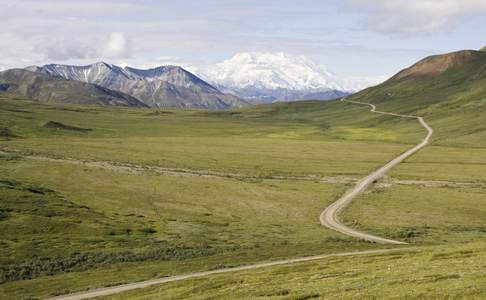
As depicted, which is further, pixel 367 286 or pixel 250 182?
pixel 250 182

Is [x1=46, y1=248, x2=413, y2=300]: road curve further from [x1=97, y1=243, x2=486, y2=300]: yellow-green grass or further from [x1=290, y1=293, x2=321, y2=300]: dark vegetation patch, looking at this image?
[x1=290, y1=293, x2=321, y2=300]: dark vegetation patch

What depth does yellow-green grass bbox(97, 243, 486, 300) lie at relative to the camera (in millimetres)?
33969

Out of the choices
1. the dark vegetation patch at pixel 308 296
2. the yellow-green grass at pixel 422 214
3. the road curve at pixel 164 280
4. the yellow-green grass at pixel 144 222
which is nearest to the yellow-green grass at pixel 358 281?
the dark vegetation patch at pixel 308 296

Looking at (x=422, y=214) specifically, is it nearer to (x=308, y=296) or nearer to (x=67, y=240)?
(x=67, y=240)

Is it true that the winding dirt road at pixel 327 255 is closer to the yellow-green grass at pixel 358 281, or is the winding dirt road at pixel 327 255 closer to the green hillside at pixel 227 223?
the green hillside at pixel 227 223

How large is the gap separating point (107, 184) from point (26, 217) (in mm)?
41269

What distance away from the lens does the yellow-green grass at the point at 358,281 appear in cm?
3397

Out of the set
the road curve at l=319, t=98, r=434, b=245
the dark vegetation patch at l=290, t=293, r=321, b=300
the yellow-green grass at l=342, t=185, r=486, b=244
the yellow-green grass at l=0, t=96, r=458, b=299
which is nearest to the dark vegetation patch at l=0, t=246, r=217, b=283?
the yellow-green grass at l=0, t=96, r=458, b=299

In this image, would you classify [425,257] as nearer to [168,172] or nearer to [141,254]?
[141,254]

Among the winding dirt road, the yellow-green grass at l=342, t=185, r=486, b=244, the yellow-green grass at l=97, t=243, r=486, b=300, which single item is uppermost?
the yellow-green grass at l=97, t=243, r=486, b=300

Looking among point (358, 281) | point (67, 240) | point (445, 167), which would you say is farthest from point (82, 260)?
point (445, 167)

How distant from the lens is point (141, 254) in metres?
70.5

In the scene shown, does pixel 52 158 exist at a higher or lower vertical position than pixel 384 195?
higher

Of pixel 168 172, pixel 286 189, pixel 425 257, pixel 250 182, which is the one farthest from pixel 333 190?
pixel 425 257
